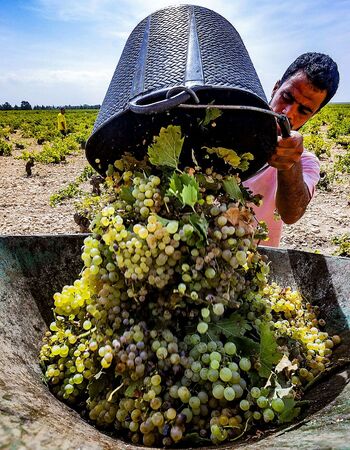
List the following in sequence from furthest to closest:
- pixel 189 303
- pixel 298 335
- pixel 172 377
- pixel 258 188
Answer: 1. pixel 258 188
2. pixel 298 335
3. pixel 189 303
4. pixel 172 377

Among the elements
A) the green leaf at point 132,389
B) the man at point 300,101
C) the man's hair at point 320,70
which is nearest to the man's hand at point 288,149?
the man at point 300,101

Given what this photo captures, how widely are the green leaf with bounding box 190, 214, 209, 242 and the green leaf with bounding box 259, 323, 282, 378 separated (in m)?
0.40

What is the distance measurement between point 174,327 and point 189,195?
0.50 metres

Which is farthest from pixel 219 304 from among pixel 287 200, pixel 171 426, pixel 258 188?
pixel 258 188

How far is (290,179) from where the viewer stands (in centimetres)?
263

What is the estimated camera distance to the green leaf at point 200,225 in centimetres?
152

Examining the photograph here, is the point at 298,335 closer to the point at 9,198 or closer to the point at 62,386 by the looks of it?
the point at 62,386

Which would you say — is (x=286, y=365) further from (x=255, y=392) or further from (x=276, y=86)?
(x=276, y=86)

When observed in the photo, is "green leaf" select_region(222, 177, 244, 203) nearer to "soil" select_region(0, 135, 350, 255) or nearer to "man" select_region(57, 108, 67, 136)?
"soil" select_region(0, 135, 350, 255)

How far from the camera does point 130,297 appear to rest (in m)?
1.66

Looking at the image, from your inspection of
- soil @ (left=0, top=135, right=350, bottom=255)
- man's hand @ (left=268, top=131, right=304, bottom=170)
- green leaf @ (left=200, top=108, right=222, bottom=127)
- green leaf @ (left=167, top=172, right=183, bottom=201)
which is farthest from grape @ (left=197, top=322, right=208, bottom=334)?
soil @ (left=0, top=135, right=350, bottom=255)

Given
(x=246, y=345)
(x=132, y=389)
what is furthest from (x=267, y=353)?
(x=132, y=389)

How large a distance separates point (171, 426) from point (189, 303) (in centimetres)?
43

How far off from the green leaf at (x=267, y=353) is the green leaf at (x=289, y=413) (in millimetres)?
138
